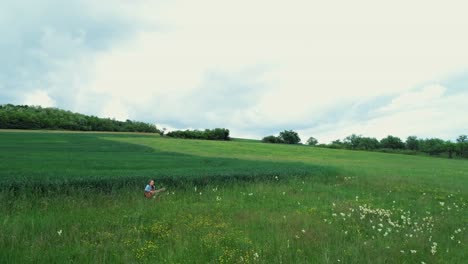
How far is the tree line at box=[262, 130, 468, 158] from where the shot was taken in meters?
112

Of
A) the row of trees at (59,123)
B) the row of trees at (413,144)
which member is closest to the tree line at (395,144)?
the row of trees at (413,144)

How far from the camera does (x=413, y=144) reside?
137m

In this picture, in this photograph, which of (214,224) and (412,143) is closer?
(214,224)

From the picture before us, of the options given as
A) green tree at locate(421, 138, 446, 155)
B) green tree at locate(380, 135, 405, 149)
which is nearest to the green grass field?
green tree at locate(421, 138, 446, 155)

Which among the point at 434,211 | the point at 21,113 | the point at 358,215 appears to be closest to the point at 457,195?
the point at 434,211

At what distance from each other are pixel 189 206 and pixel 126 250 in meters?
5.37

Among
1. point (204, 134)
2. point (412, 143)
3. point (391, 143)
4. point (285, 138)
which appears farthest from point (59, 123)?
point (412, 143)


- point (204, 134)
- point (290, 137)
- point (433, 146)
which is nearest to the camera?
point (204, 134)

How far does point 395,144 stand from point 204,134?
75.1 m

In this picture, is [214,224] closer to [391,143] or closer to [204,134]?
[204,134]

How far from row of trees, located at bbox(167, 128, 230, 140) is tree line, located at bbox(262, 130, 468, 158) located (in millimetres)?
18500

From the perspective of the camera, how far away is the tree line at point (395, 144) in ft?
367

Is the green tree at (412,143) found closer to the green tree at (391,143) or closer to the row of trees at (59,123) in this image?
the green tree at (391,143)

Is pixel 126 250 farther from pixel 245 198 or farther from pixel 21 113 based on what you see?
pixel 21 113
